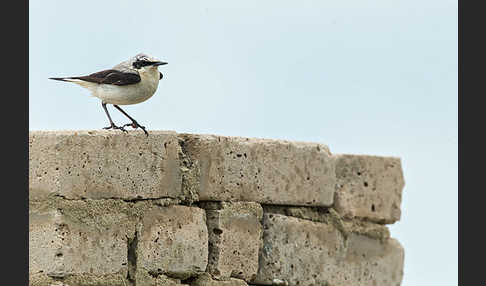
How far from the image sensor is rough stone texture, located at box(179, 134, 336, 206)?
7418mm

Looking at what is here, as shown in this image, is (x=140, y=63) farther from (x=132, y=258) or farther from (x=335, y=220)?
(x=335, y=220)

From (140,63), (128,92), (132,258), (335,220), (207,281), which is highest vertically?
(140,63)

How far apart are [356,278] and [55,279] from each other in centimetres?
280

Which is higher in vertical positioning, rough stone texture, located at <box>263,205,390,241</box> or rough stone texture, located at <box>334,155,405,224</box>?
rough stone texture, located at <box>334,155,405,224</box>

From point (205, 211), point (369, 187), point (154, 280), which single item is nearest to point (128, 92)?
point (205, 211)

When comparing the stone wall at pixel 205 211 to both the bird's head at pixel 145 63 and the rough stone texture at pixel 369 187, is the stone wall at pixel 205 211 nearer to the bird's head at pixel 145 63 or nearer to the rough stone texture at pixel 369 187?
the rough stone texture at pixel 369 187

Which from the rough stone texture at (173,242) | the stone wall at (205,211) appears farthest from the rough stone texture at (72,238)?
the rough stone texture at (173,242)

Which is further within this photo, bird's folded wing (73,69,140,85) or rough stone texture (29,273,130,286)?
bird's folded wing (73,69,140,85)

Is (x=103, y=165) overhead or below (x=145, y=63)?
below

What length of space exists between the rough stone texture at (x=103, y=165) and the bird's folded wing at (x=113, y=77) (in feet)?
1.13

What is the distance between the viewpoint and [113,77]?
711 centimetres

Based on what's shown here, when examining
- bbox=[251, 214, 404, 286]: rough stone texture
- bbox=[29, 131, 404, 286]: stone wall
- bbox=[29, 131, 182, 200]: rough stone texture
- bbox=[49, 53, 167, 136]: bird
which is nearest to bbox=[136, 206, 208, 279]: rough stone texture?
bbox=[29, 131, 404, 286]: stone wall

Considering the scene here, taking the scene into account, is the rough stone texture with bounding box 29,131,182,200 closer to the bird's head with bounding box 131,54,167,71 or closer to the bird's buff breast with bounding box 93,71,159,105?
the bird's buff breast with bounding box 93,71,159,105

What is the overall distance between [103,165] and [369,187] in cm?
272
